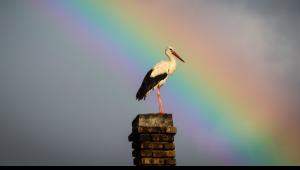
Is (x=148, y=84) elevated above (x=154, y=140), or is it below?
above

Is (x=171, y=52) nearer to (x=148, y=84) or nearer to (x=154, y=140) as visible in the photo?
(x=148, y=84)

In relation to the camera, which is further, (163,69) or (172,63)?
(172,63)

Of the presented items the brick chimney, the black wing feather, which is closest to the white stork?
the black wing feather

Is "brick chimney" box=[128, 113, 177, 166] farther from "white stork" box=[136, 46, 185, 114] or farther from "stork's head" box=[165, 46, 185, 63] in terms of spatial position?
"stork's head" box=[165, 46, 185, 63]

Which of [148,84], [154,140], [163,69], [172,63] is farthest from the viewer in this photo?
[172,63]

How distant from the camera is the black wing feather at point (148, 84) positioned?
39.8 ft

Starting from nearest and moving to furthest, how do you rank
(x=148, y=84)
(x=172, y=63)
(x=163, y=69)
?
(x=148, y=84), (x=163, y=69), (x=172, y=63)

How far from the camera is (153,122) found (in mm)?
8453

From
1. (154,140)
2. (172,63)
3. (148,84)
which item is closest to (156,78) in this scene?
(148,84)

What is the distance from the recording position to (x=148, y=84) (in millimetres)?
12438

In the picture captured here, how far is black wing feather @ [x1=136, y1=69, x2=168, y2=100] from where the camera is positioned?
1212 cm

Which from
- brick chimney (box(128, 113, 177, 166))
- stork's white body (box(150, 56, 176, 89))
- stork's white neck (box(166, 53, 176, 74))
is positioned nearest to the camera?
brick chimney (box(128, 113, 177, 166))
